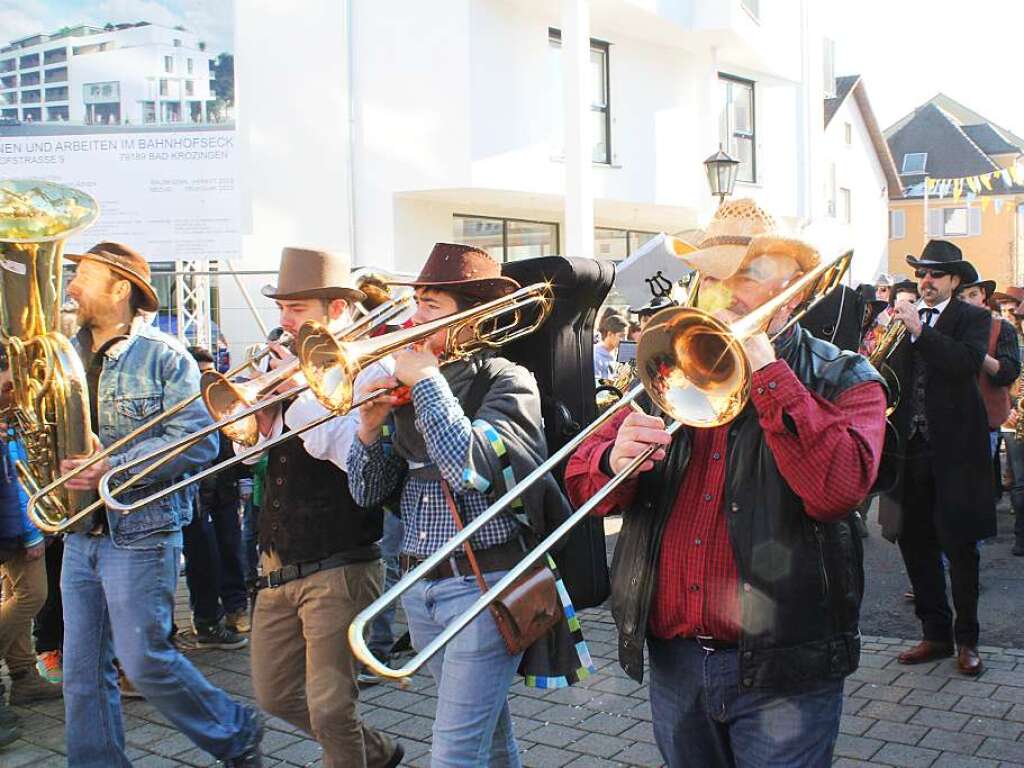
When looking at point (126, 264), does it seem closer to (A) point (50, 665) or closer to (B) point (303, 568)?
(B) point (303, 568)

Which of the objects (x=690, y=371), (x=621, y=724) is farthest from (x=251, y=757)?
(x=690, y=371)

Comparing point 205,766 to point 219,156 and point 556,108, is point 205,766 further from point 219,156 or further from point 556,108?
point 556,108

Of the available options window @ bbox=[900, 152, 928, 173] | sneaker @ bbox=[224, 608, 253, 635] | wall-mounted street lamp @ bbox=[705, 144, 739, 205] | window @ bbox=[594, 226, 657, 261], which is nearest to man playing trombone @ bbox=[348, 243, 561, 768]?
sneaker @ bbox=[224, 608, 253, 635]

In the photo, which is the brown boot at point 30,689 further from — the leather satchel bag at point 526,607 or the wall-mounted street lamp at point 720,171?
the wall-mounted street lamp at point 720,171

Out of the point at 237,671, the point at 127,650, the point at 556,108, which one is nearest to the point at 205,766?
the point at 127,650

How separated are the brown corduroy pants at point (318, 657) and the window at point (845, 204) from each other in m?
31.4

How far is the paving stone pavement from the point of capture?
451 centimetres

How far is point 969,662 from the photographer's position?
5402mm

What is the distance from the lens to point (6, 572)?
5.32 meters

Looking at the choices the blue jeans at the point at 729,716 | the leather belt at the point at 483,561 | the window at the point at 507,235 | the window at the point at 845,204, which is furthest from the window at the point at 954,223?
the blue jeans at the point at 729,716

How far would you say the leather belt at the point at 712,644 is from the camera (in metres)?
2.57

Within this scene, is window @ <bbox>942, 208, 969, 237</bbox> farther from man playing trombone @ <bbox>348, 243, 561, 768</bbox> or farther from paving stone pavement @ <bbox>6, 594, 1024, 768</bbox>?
man playing trombone @ <bbox>348, 243, 561, 768</bbox>

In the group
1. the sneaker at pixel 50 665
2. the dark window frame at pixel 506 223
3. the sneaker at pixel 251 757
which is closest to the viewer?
the sneaker at pixel 251 757

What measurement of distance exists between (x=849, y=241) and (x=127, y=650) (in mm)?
2812
